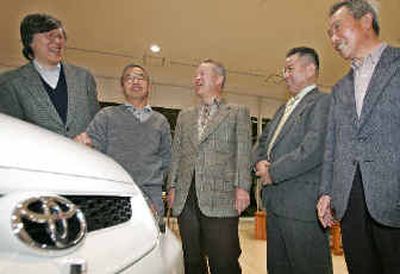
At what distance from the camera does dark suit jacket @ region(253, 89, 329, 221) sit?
64.9 inches

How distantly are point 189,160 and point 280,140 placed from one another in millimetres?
465

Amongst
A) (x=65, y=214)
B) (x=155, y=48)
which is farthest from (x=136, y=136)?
(x=155, y=48)

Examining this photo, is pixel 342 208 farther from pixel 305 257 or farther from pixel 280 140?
pixel 280 140

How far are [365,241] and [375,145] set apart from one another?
309 mm

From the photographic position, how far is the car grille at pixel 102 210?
0.70 meters

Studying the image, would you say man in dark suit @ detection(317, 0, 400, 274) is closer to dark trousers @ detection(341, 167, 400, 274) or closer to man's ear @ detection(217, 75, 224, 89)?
dark trousers @ detection(341, 167, 400, 274)

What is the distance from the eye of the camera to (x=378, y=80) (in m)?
1.31

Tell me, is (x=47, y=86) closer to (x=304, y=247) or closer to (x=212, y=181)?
(x=212, y=181)

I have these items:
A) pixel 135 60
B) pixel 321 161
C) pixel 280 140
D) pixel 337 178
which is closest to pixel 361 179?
pixel 337 178

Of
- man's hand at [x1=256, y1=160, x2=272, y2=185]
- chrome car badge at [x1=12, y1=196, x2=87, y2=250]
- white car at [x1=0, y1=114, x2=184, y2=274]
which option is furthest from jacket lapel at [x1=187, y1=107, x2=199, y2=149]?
chrome car badge at [x1=12, y1=196, x2=87, y2=250]

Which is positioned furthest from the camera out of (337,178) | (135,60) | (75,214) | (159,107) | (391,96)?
(159,107)

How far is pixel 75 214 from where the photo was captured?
641mm

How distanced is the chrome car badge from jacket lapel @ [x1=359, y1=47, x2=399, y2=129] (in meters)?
1.02

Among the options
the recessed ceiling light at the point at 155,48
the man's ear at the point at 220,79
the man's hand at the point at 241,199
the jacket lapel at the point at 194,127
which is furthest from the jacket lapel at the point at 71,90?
the recessed ceiling light at the point at 155,48
